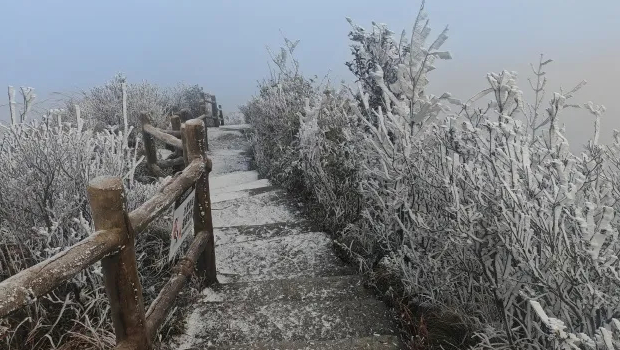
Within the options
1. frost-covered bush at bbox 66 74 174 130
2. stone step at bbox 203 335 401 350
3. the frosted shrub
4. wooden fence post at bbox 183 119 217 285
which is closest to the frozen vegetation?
the frosted shrub

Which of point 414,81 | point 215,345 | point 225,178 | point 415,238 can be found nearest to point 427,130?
point 414,81

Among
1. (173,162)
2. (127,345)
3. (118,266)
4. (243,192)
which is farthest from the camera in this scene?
(173,162)

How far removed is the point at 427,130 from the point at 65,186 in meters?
2.70

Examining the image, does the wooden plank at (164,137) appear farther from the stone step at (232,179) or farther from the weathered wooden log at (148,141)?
the stone step at (232,179)

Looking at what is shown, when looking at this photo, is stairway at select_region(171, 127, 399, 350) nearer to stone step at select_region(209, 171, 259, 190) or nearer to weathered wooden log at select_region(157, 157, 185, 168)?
weathered wooden log at select_region(157, 157, 185, 168)

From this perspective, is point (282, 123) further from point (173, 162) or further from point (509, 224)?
point (509, 224)

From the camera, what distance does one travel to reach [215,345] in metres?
2.96

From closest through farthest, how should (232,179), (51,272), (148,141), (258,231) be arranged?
(51,272), (258,231), (148,141), (232,179)

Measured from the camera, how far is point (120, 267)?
2.12m

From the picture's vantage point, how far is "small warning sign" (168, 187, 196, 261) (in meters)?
2.83

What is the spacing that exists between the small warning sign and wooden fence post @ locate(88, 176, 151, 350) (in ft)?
1.61

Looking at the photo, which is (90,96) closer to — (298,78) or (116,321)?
(298,78)

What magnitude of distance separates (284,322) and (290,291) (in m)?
0.40

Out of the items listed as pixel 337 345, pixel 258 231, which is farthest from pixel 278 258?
pixel 337 345
